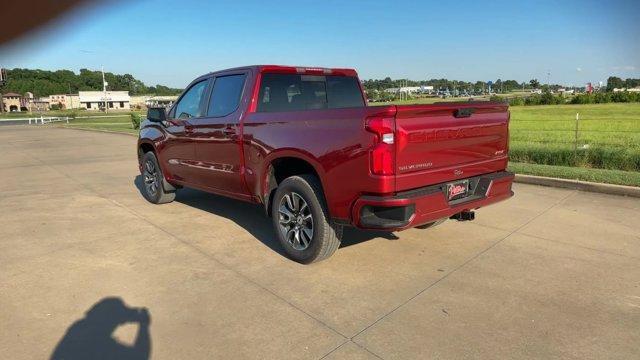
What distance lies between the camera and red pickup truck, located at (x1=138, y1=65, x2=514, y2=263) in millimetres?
3881

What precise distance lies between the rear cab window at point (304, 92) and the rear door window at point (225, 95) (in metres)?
0.33

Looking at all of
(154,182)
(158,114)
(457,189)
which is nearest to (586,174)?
(457,189)

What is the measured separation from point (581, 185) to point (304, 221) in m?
5.10

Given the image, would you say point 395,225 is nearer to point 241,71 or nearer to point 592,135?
point 241,71

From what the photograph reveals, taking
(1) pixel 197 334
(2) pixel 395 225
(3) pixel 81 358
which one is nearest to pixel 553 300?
(2) pixel 395 225

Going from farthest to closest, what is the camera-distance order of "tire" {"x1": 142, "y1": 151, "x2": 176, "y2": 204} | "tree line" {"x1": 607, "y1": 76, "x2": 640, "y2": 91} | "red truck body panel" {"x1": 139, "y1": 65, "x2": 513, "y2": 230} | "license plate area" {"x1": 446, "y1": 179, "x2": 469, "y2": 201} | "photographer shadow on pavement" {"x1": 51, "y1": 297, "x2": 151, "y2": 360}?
"tree line" {"x1": 607, "y1": 76, "x2": 640, "y2": 91} → "tire" {"x1": 142, "y1": 151, "x2": 176, "y2": 204} → "license plate area" {"x1": 446, "y1": 179, "x2": 469, "y2": 201} → "red truck body panel" {"x1": 139, "y1": 65, "x2": 513, "y2": 230} → "photographer shadow on pavement" {"x1": 51, "y1": 297, "x2": 151, "y2": 360}

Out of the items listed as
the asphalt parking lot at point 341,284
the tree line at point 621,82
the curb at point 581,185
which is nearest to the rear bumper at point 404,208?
the asphalt parking lot at point 341,284

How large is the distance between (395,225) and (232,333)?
150cm

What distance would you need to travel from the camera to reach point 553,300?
382cm

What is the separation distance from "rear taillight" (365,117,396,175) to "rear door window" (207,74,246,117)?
88.7 inches

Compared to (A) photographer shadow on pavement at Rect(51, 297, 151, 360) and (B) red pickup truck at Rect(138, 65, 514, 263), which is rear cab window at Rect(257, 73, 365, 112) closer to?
(B) red pickup truck at Rect(138, 65, 514, 263)

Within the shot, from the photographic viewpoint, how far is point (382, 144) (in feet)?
12.4

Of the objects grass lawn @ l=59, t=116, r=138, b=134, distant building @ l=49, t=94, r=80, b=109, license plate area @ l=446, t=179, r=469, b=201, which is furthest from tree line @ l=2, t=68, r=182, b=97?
grass lawn @ l=59, t=116, r=138, b=134

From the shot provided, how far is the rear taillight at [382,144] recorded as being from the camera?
3.76 metres
